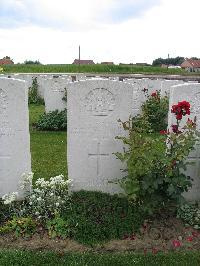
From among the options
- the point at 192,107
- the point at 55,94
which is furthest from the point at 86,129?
the point at 55,94

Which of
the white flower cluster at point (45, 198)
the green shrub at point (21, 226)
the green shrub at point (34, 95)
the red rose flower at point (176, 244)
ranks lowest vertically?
the red rose flower at point (176, 244)

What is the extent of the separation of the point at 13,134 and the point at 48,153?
→ 128 inches

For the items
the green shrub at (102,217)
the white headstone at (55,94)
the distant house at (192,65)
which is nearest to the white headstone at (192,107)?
the green shrub at (102,217)

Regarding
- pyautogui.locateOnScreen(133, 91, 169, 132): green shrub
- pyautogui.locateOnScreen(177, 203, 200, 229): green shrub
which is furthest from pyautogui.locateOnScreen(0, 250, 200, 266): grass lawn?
pyautogui.locateOnScreen(133, 91, 169, 132): green shrub

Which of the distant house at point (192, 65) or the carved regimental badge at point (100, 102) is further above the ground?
the distant house at point (192, 65)

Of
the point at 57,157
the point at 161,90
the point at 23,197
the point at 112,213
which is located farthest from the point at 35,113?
the point at 112,213

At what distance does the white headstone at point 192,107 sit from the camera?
18.2 feet

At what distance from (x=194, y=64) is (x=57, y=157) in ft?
196

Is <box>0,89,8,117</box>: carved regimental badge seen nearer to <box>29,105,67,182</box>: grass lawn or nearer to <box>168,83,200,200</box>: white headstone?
<box>29,105,67,182</box>: grass lawn

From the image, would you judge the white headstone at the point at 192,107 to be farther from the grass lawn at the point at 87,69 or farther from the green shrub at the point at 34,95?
the grass lawn at the point at 87,69

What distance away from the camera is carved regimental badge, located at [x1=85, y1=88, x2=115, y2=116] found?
5.41 metres

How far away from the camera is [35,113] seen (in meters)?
14.2

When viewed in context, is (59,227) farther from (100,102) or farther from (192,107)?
(192,107)

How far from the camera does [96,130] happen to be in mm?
5543
